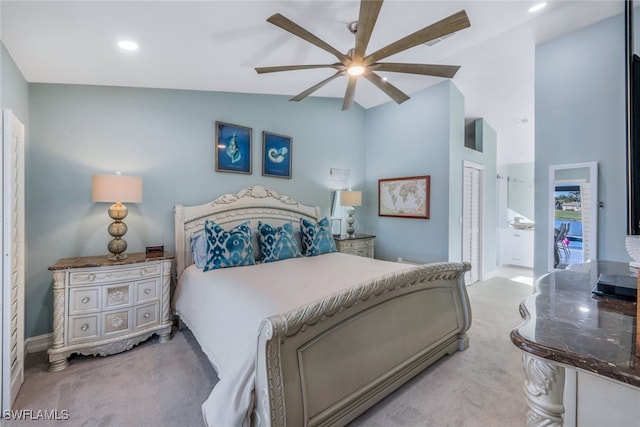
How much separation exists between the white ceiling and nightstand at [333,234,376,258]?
7.60 feet

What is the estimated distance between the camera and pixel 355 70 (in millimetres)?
2299

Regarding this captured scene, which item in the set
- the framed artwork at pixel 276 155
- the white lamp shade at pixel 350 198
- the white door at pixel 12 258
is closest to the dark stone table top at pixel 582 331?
the white door at pixel 12 258

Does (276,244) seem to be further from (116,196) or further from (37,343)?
(37,343)

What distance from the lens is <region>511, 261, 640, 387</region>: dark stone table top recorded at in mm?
737

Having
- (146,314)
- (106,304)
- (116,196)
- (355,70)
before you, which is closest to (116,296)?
(106,304)

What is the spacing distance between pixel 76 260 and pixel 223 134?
2058 millimetres

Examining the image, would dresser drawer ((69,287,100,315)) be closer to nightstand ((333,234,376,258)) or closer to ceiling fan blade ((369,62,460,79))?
nightstand ((333,234,376,258))

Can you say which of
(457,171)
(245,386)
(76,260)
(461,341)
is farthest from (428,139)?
(76,260)

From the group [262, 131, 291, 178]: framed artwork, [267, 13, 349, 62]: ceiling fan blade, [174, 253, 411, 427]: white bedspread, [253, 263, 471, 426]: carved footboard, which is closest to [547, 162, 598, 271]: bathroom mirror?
[253, 263, 471, 426]: carved footboard

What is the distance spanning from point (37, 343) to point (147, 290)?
3.62 feet

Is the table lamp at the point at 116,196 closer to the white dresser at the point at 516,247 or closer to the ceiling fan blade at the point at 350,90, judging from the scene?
the ceiling fan blade at the point at 350,90

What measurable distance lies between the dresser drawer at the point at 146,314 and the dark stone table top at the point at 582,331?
2.97 meters

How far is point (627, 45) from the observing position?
96.5 inches

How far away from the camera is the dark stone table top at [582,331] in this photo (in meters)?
0.74
